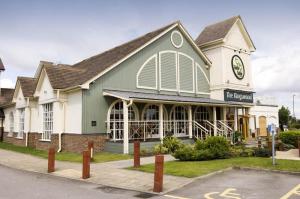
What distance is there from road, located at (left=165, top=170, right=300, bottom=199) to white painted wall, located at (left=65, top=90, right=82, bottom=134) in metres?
10.3

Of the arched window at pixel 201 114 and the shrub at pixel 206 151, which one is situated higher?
the arched window at pixel 201 114

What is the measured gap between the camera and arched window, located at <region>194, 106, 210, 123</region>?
25.1 m

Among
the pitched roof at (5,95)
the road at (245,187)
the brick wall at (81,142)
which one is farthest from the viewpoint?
the pitched roof at (5,95)

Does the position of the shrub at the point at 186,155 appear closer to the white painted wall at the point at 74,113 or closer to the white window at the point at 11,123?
the white painted wall at the point at 74,113

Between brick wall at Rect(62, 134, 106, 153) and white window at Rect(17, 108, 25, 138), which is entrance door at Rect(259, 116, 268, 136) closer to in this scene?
brick wall at Rect(62, 134, 106, 153)

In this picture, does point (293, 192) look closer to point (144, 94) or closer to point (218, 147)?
point (218, 147)

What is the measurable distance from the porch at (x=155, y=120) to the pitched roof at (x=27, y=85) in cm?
907

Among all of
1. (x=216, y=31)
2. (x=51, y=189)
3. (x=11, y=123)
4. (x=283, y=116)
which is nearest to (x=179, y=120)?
(x=216, y=31)

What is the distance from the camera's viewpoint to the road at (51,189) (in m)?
8.92

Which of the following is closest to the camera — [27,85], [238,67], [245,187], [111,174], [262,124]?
[245,187]

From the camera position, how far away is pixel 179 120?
22.6 meters

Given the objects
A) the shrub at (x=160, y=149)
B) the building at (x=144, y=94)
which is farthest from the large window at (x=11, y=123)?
the shrub at (x=160, y=149)

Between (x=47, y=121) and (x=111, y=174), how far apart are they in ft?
38.3

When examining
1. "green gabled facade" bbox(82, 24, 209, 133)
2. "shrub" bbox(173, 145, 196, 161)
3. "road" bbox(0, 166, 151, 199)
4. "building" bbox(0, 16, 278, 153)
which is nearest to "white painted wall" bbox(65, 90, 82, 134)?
"building" bbox(0, 16, 278, 153)
